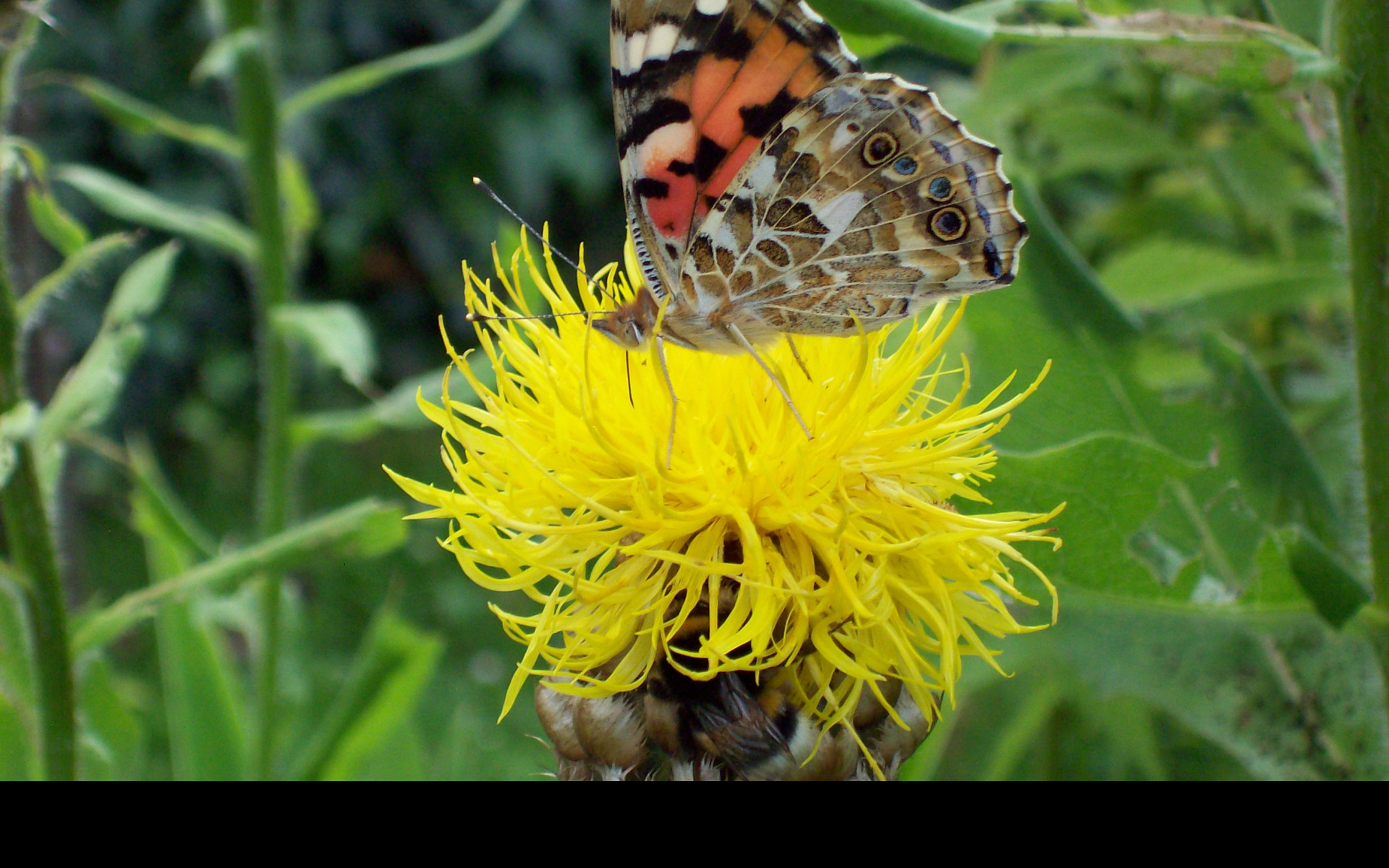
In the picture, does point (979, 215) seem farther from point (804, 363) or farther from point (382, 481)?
point (382, 481)

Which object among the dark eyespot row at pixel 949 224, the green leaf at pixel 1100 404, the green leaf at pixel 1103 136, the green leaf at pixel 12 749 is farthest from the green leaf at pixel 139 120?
the green leaf at pixel 1103 136

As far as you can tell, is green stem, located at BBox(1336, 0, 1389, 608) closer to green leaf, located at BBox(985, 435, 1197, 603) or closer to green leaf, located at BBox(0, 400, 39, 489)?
green leaf, located at BBox(985, 435, 1197, 603)

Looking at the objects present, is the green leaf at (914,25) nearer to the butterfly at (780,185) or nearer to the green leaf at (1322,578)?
the butterfly at (780,185)

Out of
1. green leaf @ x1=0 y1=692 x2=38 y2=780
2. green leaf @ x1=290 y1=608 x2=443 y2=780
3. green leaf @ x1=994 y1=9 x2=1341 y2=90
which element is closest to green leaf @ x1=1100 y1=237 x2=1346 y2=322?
green leaf @ x1=994 y1=9 x2=1341 y2=90

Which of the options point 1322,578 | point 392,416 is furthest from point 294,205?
point 1322,578

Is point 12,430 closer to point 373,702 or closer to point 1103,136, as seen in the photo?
point 373,702

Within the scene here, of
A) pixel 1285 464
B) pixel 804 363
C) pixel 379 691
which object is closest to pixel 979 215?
pixel 804 363
